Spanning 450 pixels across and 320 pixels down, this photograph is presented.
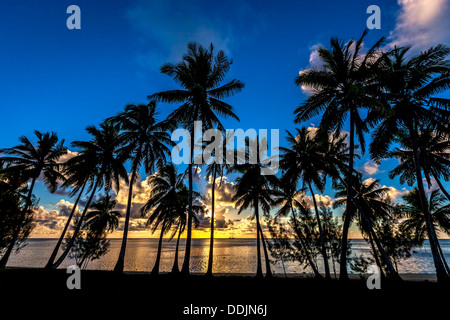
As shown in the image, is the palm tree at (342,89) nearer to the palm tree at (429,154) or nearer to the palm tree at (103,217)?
the palm tree at (429,154)

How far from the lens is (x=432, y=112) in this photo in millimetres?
11867

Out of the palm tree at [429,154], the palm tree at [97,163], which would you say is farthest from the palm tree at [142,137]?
the palm tree at [429,154]

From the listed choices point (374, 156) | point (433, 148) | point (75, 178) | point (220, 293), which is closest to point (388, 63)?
point (374, 156)

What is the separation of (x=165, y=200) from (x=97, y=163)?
27.5 ft

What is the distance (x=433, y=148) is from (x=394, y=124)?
6.38 meters

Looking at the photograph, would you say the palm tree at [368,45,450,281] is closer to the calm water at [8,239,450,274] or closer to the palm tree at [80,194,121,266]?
the calm water at [8,239,450,274]

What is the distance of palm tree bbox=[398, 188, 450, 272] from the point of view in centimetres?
2156

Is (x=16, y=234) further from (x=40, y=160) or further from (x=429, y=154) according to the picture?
(x=429, y=154)

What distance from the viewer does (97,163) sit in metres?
19.1

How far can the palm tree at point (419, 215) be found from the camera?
21562mm

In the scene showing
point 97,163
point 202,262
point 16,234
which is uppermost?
point 97,163

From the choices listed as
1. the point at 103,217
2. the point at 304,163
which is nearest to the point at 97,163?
the point at 103,217
